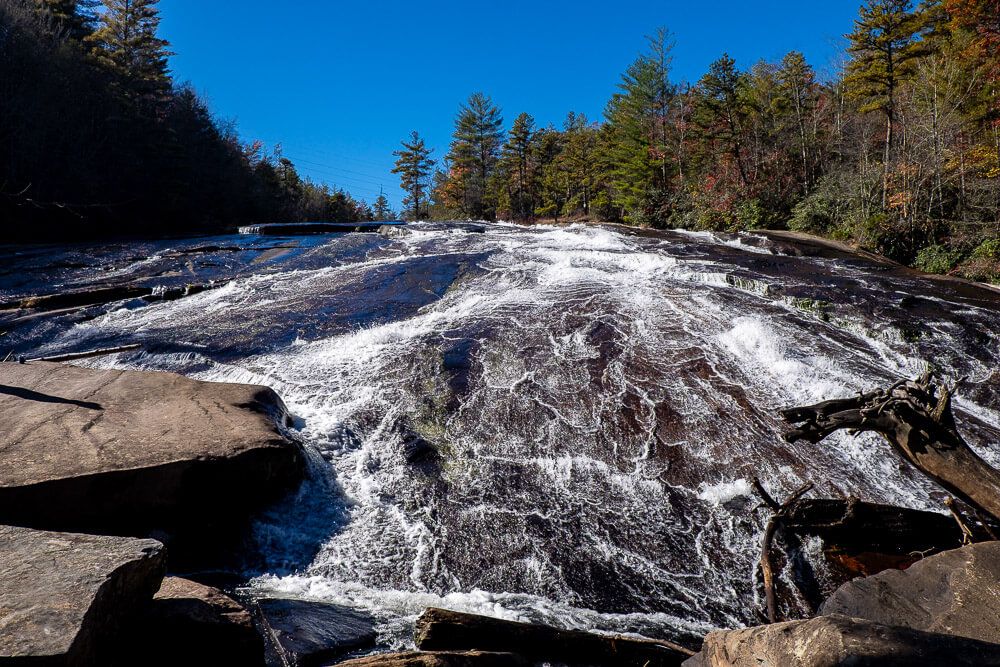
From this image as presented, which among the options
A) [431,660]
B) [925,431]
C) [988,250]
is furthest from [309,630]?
[988,250]

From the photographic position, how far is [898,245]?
46.5 feet

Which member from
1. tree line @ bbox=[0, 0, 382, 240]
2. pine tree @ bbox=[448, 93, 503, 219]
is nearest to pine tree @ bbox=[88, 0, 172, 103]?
tree line @ bbox=[0, 0, 382, 240]

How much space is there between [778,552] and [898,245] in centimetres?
1502

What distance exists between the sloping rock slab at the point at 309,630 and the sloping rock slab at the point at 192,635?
22 cm

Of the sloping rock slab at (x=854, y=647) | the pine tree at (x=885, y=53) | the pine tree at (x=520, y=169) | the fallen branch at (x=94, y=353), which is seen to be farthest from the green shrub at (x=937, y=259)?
the pine tree at (x=520, y=169)

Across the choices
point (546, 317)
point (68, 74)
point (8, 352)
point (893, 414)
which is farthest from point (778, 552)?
point (68, 74)

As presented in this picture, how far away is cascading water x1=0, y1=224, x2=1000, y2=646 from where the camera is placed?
136 inches

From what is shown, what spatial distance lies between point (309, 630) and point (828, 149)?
2669cm

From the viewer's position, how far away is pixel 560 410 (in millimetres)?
5555

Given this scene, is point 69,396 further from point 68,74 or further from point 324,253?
point 68,74

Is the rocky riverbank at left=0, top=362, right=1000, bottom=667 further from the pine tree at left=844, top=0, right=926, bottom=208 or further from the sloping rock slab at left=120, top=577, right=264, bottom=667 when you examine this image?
the pine tree at left=844, top=0, right=926, bottom=208

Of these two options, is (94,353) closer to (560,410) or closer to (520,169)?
(560,410)

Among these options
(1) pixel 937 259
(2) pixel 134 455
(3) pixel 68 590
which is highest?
(1) pixel 937 259

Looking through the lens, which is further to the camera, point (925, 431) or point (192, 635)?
point (925, 431)
